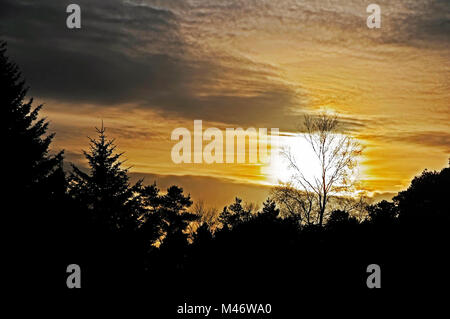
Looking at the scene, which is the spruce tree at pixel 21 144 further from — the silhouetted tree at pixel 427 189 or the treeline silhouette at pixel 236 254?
the silhouetted tree at pixel 427 189

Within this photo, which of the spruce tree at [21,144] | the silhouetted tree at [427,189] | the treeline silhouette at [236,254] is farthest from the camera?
the silhouetted tree at [427,189]

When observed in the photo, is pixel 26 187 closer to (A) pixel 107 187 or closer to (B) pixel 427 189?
(A) pixel 107 187

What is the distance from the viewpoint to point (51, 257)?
63.5ft

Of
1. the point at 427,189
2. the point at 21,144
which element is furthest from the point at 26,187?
the point at 427,189

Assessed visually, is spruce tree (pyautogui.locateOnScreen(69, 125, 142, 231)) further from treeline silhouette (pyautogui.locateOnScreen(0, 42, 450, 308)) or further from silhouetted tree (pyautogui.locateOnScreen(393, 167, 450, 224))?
silhouetted tree (pyautogui.locateOnScreen(393, 167, 450, 224))

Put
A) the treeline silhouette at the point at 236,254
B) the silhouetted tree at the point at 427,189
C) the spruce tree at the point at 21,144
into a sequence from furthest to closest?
1. the silhouetted tree at the point at 427,189
2. the spruce tree at the point at 21,144
3. the treeline silhouette at the point at 236,254

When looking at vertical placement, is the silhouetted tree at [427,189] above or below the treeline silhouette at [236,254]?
above

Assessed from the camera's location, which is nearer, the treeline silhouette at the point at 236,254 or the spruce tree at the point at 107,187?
the treeline silhouette at the point at 236,254

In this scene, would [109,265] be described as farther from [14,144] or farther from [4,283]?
[14,144]

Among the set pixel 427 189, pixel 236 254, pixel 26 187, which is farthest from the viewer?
pixel 427 189

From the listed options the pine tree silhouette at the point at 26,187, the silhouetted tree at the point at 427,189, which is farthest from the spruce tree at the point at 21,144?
the silhouetted tree at the point at 427,189

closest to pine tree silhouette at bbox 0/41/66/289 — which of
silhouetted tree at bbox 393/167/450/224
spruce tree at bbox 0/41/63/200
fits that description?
spruce tree at bbox 0/41/63/200

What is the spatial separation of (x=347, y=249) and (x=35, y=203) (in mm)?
14841

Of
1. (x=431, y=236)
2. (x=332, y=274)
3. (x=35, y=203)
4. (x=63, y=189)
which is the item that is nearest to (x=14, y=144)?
(x=63, y=189)
